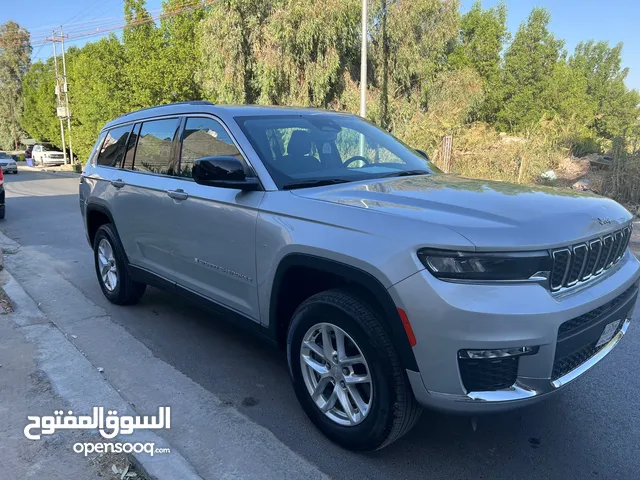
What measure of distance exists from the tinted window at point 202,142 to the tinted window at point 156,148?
0.17 m

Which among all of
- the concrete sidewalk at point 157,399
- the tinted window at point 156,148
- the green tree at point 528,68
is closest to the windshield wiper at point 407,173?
the tinted window at point 156,148

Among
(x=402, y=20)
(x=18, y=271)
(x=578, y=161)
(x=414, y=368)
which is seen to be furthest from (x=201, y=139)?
(x=402, y=20)

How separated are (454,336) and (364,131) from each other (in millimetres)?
2371

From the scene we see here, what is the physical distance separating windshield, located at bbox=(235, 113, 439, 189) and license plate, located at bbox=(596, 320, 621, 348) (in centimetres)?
161

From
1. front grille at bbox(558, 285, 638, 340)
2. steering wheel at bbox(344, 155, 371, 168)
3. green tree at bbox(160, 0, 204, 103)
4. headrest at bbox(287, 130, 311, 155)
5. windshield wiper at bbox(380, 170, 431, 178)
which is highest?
green tree at bbox(160, 0, 204, 103)

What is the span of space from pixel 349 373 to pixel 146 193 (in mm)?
2522

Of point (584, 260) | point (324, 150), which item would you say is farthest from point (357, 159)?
point (584, 260)

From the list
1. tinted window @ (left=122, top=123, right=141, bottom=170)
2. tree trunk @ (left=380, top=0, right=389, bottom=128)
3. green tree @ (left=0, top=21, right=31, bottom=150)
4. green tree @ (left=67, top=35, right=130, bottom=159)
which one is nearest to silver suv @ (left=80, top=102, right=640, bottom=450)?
tinted window @ (left=122, top=123, right=141, bottom=170)

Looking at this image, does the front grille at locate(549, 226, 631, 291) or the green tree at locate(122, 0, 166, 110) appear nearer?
the front grille at locate(549, 226, 631, 291)

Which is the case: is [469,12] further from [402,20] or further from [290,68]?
[290,68]

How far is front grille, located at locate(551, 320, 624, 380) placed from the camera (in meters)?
2.34

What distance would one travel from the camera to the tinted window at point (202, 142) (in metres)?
3.51

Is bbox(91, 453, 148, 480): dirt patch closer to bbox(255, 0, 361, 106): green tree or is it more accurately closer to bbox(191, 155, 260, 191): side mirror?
bbox(191, 155, 260, 191): side mirror

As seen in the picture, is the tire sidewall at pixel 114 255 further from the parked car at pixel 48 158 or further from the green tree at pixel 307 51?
the parked car at pixel 48 158
